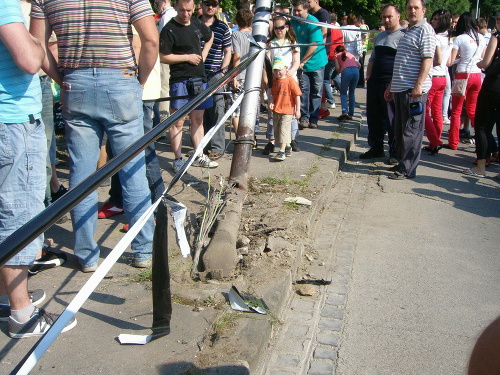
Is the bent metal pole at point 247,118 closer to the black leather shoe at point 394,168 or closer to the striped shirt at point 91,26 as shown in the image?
the striped shirt at point 91,26

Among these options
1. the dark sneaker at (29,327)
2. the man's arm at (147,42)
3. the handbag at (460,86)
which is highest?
the man's arm at (147,42)

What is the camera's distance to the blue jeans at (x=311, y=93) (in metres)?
9.61

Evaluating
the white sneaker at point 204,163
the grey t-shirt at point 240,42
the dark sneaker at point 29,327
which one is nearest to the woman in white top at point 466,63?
the grey t-shirt at point 240,42

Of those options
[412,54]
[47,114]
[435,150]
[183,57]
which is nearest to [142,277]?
[47,114]

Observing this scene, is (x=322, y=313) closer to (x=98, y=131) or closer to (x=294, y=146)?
(x=98, y=131)

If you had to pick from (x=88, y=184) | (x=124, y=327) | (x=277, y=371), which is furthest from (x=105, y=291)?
(x=88, y=184)

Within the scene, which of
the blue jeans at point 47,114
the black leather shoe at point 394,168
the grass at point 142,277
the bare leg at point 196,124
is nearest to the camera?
the grass at point 142,277

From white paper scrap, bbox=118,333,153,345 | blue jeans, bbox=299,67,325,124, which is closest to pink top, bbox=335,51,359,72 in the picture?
blue jeans, bbox=299,67,325,124

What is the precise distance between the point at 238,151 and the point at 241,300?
7.17ft

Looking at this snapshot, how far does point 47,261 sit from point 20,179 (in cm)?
111

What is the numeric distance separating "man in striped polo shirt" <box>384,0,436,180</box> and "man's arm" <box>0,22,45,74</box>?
505 cm

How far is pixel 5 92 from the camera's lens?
3090 millimetres

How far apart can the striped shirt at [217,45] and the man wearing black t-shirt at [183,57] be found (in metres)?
0.63

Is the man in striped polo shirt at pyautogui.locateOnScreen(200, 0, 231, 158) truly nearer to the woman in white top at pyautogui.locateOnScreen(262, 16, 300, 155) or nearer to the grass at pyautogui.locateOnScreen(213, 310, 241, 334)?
the woman in white top at pyautogui.locateOnScreen(262, 16, 300, 155)
